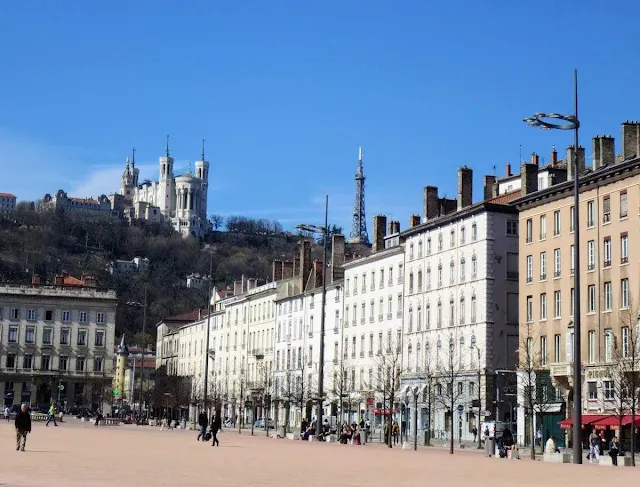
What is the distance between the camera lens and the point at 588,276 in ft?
226

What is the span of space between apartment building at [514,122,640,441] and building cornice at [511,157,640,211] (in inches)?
2.3

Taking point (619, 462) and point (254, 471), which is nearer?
point (254, 471)

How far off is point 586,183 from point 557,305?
300 inches

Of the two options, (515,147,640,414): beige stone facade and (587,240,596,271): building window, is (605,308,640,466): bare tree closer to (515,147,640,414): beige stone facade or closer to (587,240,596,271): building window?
(515,147,640,414): beige stone facade

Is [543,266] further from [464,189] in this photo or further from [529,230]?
[464,189]

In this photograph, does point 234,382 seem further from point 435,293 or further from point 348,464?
point 348,464

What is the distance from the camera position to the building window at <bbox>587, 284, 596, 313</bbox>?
6825 centimetres

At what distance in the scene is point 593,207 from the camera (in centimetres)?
6944

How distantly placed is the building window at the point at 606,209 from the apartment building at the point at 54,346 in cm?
8953

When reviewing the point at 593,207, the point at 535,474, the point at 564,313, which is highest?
the point at 593,207

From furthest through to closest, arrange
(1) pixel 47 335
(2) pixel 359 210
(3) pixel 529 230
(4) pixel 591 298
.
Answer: (2) pixel 359 210
(1) pixel 47 335
(3) pixel 529 230
(4) pixel 591 298

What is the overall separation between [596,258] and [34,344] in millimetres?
94536

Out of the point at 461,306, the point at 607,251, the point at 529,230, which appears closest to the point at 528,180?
the point at 529,230

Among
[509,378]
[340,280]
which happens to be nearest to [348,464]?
[509,378]
